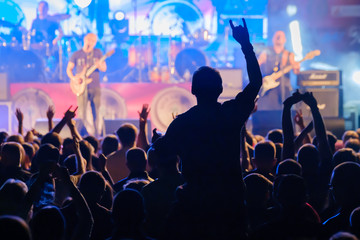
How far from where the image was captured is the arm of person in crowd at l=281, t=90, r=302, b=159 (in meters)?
4.20

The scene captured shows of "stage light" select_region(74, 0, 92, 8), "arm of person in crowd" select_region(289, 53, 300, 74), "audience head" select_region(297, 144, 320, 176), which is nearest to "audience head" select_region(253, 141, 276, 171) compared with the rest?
"audience head" select_region(297, 144, 320, 176)

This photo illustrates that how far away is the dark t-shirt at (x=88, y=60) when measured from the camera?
11.7 m

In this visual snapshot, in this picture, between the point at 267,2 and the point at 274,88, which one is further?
the point at 267,2

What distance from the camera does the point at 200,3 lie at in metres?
18.9

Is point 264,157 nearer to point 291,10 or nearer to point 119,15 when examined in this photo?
point 119,15

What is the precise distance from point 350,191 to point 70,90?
10.7 meters

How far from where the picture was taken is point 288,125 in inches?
167

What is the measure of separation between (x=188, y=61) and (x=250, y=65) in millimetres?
11412

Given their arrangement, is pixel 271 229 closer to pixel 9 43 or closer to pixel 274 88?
pixel 274 88

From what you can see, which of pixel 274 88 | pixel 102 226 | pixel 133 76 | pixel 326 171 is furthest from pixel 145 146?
pixel 133 76

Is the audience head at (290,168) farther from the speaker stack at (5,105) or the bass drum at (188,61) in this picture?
the bass drum at (188,61)

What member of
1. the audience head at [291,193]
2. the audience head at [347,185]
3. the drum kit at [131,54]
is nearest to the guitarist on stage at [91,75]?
the drum kit at [131,54]

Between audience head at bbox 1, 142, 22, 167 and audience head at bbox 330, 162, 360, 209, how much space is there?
2.52m

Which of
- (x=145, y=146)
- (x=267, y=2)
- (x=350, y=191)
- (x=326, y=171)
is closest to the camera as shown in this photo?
(x=350, y=191)
